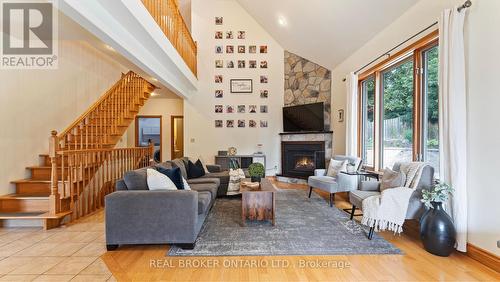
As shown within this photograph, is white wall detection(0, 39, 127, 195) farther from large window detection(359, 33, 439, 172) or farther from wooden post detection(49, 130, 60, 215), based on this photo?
large window detection(359, 33, 439, 172)

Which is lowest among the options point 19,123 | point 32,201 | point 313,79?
point 32,201

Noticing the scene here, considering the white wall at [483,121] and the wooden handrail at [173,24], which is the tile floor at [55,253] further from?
the white wall at [483,121]

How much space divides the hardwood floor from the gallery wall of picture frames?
517cm

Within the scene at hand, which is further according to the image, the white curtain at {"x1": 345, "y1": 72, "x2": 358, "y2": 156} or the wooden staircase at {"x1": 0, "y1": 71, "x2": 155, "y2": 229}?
the white curtain at {"x1": 345, "y1": 72, "x2": 358, "y2": 156}

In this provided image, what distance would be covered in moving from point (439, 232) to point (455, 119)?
117 centimetres

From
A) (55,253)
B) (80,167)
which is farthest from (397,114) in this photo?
(80,167)

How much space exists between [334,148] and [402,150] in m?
2.41

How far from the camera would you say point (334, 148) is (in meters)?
6.44

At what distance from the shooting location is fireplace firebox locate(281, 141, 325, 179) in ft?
21.8

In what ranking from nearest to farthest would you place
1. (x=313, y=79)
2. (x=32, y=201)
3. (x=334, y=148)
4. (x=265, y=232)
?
(x=265, y=232) < (x=32, y=201) < (x=334, y=148) < (x=313, y=79)

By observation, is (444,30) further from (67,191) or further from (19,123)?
(19,123)

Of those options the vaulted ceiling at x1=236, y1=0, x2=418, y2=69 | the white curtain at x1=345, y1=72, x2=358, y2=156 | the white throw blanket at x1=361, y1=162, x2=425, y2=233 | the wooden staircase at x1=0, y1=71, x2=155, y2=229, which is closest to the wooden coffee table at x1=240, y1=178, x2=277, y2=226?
the white throw blanket at x1=361, y1=162, x2=425, y2=233

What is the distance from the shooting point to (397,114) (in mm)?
4246

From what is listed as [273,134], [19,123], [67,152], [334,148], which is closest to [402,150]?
[334,148]
